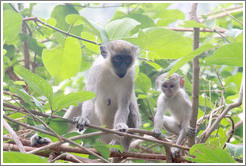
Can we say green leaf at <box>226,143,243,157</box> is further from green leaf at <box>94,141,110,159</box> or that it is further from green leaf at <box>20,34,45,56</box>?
green leaf at <box>20,34,45,56</box>

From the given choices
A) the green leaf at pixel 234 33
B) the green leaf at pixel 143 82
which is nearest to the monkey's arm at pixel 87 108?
the green leaf at pixel 143 82

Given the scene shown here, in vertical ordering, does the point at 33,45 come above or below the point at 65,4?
below

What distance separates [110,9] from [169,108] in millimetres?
1835

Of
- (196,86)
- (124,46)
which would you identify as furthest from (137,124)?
(196,86)

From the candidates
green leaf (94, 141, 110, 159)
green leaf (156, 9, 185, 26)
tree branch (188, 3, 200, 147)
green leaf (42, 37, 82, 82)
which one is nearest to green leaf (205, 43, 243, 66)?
tree branch (188, 3, 200, 147)

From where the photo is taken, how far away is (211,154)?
2.13 metres

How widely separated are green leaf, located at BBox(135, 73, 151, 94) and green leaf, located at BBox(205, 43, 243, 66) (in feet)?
6.90

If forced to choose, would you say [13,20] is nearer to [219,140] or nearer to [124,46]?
[124,46]

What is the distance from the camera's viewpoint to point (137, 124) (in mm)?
4059

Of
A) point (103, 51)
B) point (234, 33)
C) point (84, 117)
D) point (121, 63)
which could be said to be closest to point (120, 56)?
point (121, 63)

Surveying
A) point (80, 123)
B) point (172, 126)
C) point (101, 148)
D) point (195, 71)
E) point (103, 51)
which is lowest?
point (172, 126)

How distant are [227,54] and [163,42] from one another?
0.89 m

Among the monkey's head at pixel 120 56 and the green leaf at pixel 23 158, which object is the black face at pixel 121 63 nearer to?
the monkey's head at pixel 120 56

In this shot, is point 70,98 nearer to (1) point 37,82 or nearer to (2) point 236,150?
(1) point 37,82
